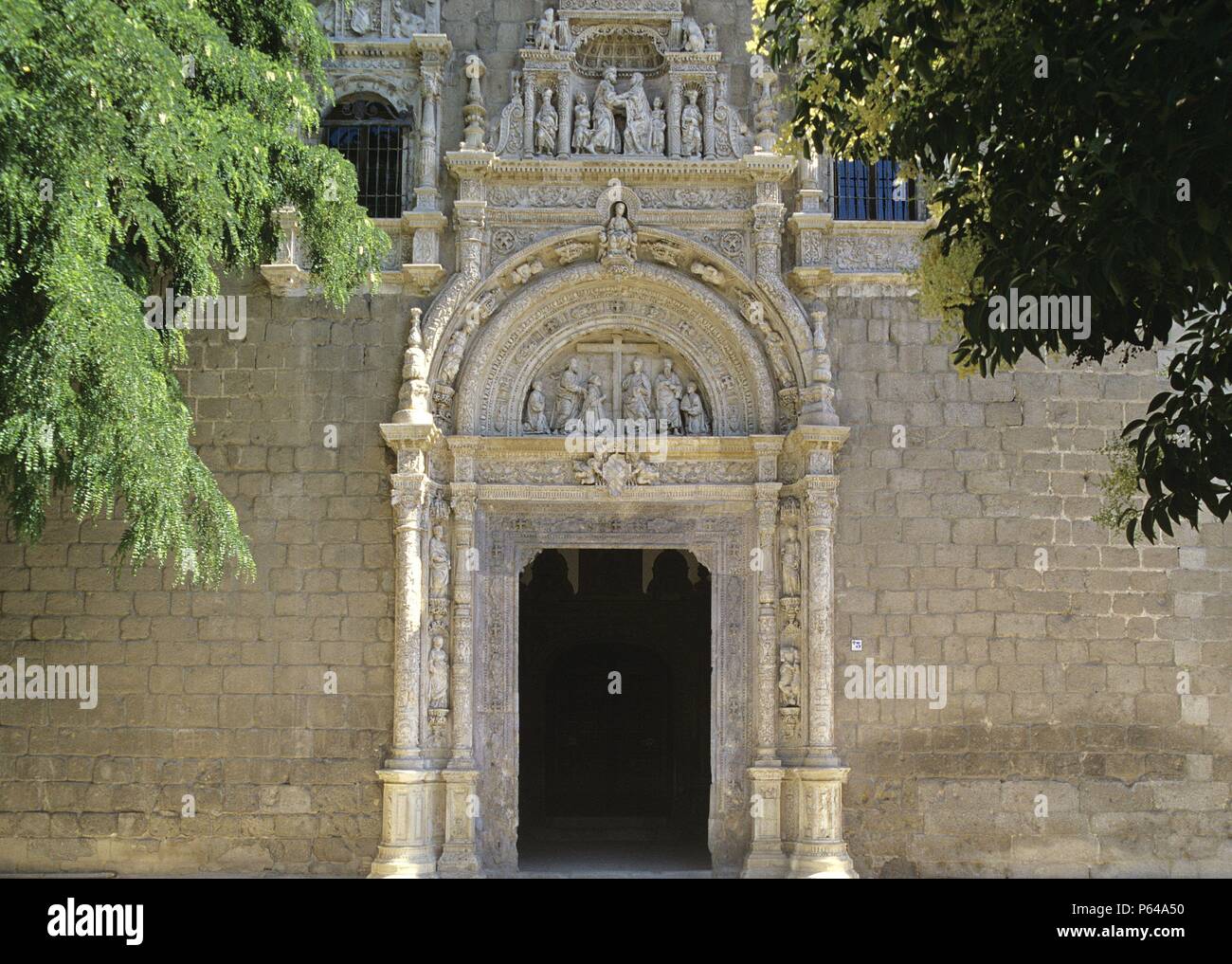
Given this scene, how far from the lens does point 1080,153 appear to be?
6699 millimetres

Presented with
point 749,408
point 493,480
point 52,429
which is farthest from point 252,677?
point 749,408

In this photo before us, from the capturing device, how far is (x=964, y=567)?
12.6 meters

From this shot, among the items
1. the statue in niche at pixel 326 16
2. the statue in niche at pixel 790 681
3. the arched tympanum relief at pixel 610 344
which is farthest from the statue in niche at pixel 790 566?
the statue in niche at pixel 326 16

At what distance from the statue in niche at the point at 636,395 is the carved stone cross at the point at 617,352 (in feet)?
0.18

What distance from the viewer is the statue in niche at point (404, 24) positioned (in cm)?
1319

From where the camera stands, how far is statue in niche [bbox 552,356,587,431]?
516 inches

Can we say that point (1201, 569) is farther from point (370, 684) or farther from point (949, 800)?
point (370, 684)

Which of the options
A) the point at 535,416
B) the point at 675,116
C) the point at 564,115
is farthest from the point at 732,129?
the point at 535,416

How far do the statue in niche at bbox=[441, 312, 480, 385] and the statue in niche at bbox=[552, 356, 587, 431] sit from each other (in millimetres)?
1009

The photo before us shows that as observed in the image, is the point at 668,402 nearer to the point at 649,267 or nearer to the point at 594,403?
the point at 594,403

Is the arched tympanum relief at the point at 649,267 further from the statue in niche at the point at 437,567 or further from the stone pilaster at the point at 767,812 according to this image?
the stone pilaster at the point at 767,812

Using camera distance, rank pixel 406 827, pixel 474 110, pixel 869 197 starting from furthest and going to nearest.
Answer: pixel 869 197 < pixel 474 110 < pixel 406 827

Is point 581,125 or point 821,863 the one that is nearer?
point 821,863

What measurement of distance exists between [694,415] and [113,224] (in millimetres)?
5948
